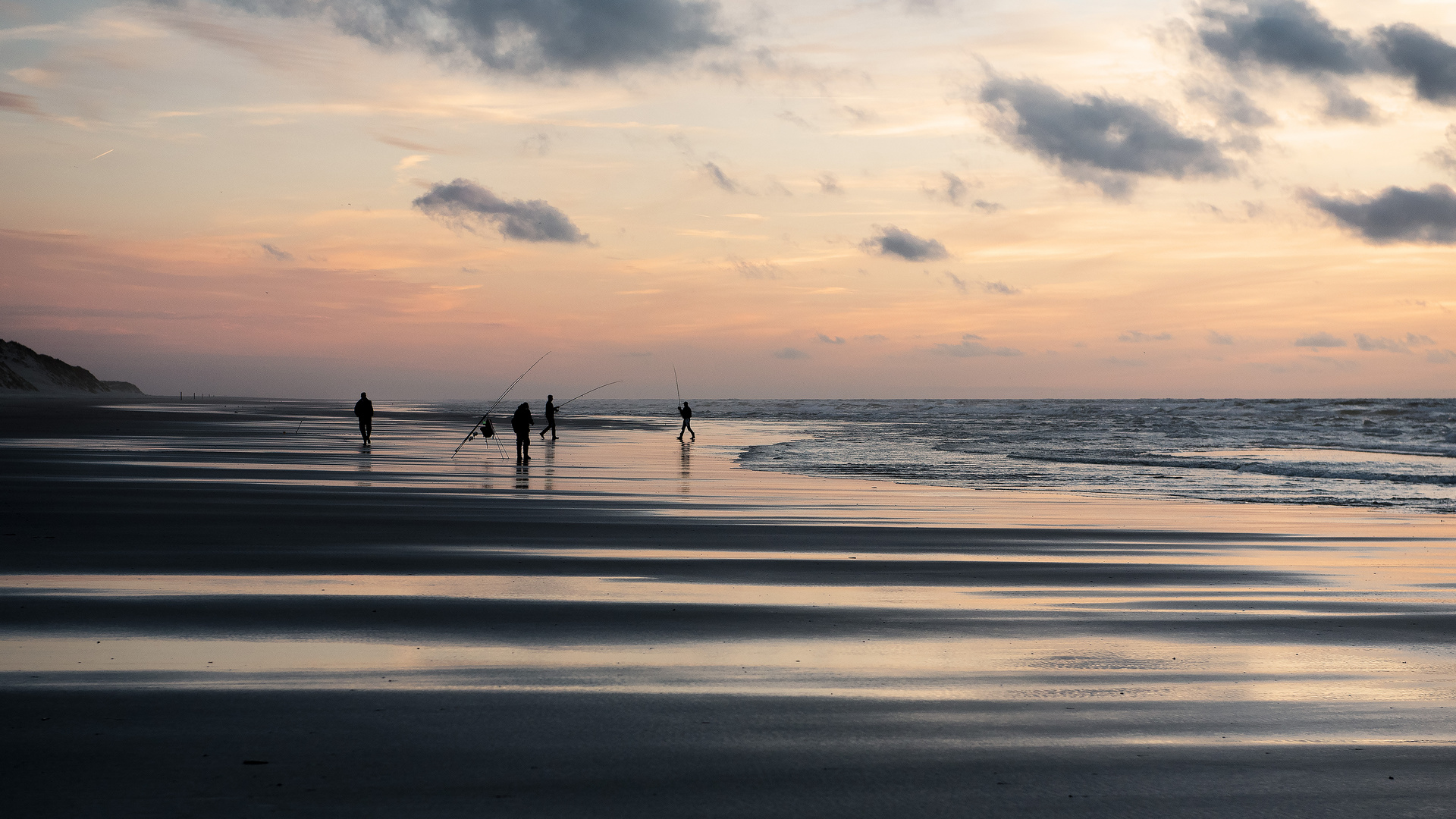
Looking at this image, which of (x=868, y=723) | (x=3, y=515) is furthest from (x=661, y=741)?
(x=3, y=515)

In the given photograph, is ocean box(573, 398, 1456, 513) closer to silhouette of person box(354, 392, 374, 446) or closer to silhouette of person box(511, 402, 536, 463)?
silhouette of person box(511, 402, 536, 463)

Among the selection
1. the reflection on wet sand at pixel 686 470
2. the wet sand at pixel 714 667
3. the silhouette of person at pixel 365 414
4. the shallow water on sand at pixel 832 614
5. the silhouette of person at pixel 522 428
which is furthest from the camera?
the silhouette of person at pixel 365 414

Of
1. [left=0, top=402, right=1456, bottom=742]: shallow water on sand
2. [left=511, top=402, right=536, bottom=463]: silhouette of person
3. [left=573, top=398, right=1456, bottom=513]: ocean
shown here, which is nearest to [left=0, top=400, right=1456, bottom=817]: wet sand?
[left=0, top=402, right=1456, bottom=742]: shallow water on sand

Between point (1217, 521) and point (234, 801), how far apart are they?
41.0ft

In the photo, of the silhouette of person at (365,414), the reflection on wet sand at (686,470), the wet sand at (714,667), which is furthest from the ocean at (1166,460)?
the silhouette of person at (365,414)

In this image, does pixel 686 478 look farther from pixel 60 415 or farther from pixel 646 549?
pixel 60 415

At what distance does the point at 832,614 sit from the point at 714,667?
1748mm

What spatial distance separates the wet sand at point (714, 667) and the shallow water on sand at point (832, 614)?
0.04 m

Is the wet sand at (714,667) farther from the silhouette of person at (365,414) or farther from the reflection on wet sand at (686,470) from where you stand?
the silhouette of person at (365,414)

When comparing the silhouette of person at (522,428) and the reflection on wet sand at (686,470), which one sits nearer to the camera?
the reflection on wet sand at (686,470)

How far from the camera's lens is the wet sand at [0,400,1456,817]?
3.83m

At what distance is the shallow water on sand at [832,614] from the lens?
5.27m

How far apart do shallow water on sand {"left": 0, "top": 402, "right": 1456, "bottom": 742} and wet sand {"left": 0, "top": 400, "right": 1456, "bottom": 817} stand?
0.04 metres

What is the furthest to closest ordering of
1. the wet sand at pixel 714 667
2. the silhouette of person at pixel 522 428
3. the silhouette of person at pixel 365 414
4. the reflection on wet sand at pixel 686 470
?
1. the silhouette of person at pixel 365 414
2. the silhouette of person at pixel 522 428
3. the reflection on wet sand at pixel 686 470
4. the wet sand at pixel 714 667
